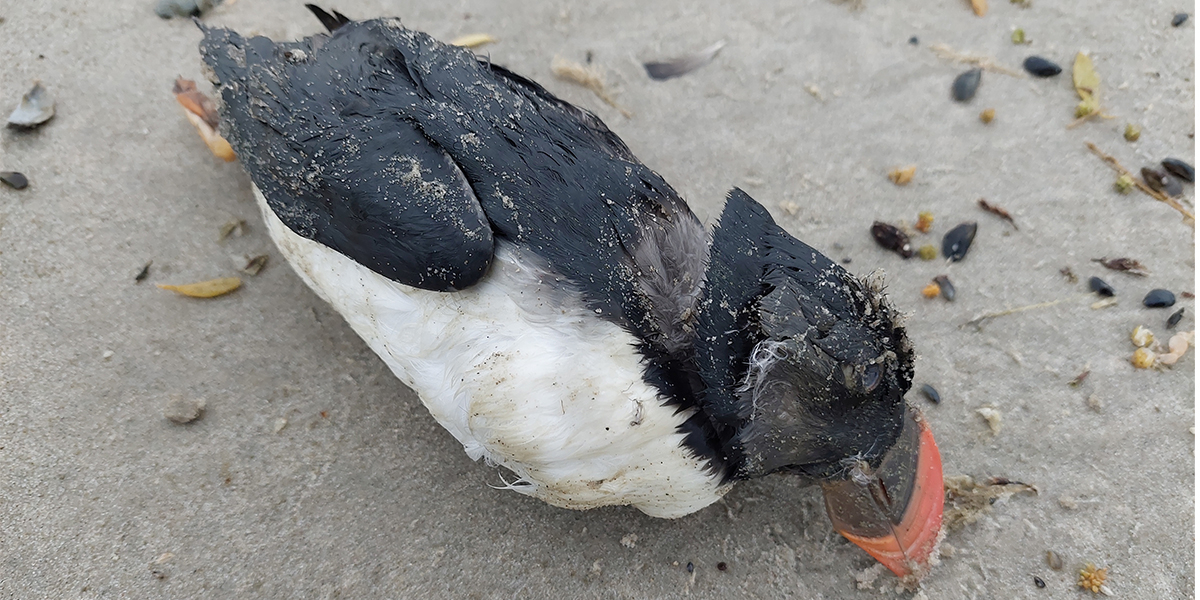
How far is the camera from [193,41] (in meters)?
3.38

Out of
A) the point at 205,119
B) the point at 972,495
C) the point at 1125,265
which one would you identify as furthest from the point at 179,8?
the point at 1125,265

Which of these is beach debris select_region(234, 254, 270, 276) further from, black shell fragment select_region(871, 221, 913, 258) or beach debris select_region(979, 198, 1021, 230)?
beach debris select_region(979, 198, 1021, 230)

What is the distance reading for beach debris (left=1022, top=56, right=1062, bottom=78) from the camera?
344cm

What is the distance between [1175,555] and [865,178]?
1.70 m

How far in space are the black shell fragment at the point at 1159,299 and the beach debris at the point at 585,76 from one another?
2200 millimetres

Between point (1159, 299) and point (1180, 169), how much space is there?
0.77 metres

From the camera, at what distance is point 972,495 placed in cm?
226

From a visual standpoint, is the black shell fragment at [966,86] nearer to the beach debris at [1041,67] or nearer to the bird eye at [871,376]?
the beach debris at [1041,67]

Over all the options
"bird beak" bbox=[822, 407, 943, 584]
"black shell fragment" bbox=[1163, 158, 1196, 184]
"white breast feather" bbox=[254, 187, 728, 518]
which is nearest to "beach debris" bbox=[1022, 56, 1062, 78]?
"black shell fragment" bbox=[1163, 158, 1196, 184]

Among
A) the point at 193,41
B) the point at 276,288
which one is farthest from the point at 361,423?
the point at 193,41

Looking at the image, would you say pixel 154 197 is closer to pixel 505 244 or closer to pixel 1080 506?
pixel 505 244

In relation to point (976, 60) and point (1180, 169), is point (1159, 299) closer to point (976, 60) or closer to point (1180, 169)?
point (1180, 169)

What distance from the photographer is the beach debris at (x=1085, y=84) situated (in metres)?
3.29

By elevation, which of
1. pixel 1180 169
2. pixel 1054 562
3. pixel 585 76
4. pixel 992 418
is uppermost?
pixel 585 76
